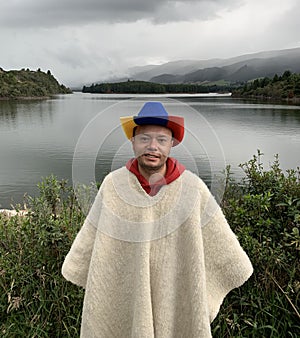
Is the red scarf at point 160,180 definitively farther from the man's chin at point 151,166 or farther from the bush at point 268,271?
the bush at point 268,271

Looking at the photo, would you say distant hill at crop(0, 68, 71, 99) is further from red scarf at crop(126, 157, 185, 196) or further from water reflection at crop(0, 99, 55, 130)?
red scarf at crop(126, 157, 185, 196)

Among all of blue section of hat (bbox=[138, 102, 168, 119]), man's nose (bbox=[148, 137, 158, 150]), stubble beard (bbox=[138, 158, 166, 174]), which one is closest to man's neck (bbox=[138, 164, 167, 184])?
stubble beard (bbox=[138, 158, 166, 174])

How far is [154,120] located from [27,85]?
90.5 meters

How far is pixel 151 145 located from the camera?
5.26 ft

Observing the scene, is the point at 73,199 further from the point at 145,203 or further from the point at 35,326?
the point at 145,203

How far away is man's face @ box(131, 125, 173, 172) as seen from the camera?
5.28ft

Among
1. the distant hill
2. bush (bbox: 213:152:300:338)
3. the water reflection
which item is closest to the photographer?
bush (bbox: 213:152:300:338)

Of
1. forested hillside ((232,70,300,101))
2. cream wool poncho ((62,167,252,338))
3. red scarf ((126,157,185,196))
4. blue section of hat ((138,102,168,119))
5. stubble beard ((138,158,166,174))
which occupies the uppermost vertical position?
forested hillside ((232,70,300,101))

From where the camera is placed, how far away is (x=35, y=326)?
105 inches

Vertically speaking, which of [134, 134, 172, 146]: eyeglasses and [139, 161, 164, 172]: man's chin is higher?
[134, 134, 172, 146]: eyeglasses

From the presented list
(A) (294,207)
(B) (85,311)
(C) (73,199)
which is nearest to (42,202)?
(C) (73,199)

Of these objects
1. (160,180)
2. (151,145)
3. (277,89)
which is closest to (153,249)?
(160,180)

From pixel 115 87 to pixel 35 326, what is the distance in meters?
1.74

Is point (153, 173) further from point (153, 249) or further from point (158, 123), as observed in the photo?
point (153, 249)
